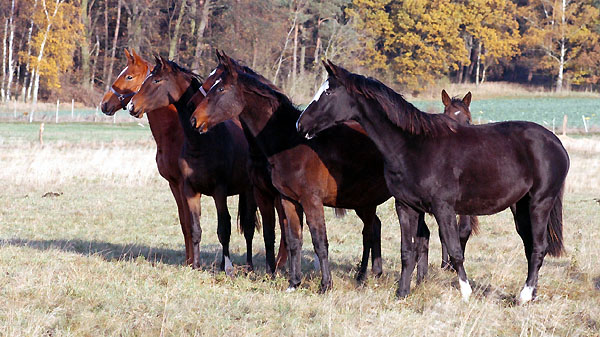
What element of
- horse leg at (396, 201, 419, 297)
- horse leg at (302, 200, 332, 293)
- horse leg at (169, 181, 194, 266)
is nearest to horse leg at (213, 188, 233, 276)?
horse leg at (169, 181, 194, 266)

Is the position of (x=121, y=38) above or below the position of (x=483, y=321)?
above

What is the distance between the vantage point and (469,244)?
10.8m

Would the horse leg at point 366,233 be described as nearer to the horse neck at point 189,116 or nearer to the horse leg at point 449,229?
the horse leg at point 449,229

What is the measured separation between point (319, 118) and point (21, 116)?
39.5m

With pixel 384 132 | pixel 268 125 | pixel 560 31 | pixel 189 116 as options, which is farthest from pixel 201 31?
pixel 384 132

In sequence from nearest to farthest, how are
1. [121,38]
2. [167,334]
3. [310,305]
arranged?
1. [167,334]
2. [310,305]
3. [121,38]

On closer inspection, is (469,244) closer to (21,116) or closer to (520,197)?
(520,197)

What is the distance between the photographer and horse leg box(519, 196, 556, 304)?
22.3 feet

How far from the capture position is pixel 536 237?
688 cm

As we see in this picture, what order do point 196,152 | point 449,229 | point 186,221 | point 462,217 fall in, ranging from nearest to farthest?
point 449,229 < point 196,152 < point 462,217 < point 186,221

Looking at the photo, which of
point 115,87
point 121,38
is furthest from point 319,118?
point 121,38

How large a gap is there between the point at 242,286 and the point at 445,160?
2.35 metres

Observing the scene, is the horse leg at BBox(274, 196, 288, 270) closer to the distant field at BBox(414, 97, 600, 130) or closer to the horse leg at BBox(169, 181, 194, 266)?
the horse leg at BBox(169, 181, 194, 266)

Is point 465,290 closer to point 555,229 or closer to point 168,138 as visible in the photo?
point 555,229
